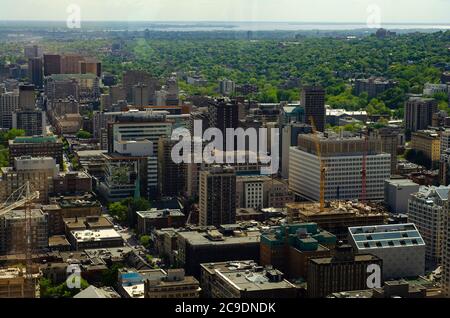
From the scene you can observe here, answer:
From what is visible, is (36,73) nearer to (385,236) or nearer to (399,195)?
(399,195)

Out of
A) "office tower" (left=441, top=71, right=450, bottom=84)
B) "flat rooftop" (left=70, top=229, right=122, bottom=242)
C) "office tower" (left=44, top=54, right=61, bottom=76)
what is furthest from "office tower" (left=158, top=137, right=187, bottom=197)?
"office tower" (left=441, top=71, right=450, bottom=84)

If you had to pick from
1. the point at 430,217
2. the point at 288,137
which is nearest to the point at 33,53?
the point at 288,137

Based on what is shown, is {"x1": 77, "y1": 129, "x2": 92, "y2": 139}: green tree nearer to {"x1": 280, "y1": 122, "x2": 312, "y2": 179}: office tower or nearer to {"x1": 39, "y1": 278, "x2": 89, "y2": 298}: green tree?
{"x1": 280, "y1": 122, "x2": 312, "y2": 179}: office tower

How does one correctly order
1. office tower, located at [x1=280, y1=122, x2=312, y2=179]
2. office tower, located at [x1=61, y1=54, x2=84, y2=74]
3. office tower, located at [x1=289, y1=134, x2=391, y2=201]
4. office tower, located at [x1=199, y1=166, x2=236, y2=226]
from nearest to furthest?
office tower, located at [x1=199, y1=166, x2=236, y2=226] → office tower, located at [x1=289, y1=134, x2=391, y2=201] → office tower, located at [x1=280, y1=122, x2=312, y2=179] → office tower, located at [x1=61, y1=54, x2=84, y2=74]

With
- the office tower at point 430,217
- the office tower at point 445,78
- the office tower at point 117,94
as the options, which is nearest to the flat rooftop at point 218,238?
the office tower at point 430,217
